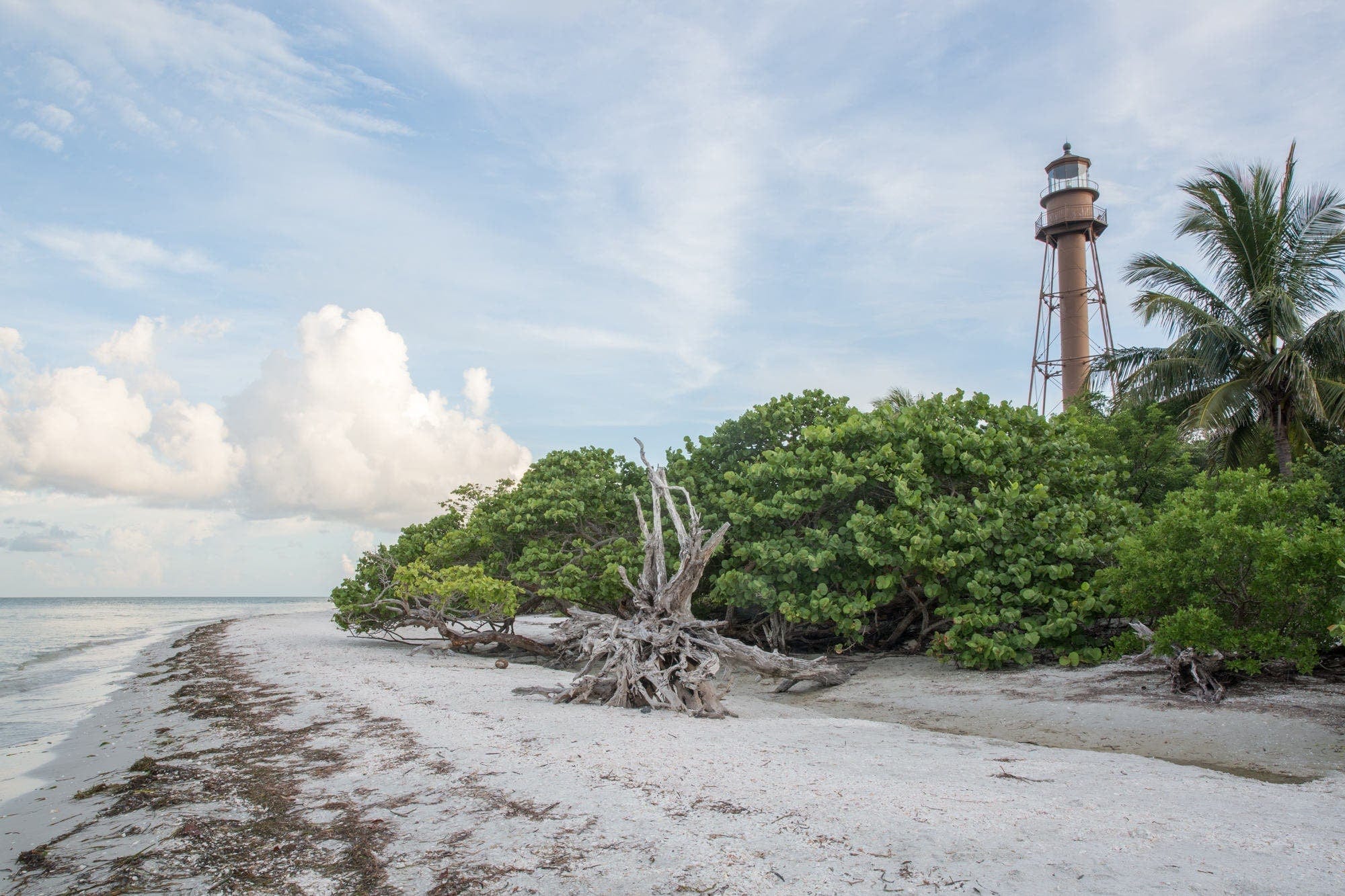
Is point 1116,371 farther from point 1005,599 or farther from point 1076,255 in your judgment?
point 1076,255

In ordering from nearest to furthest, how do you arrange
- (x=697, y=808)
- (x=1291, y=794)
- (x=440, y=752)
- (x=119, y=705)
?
1. (x=697, y=808)
2. (x=1291, y=794)
3. (x=440, y=752)
4. (x=119, y=705)

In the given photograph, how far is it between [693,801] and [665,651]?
4650 millimetres

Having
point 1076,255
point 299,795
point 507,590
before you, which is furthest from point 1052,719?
point 1076,255

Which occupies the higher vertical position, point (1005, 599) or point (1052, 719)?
point (1005, 599)

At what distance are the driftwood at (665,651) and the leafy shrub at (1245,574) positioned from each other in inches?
171

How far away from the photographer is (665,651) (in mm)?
9531

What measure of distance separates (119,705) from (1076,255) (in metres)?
32.7

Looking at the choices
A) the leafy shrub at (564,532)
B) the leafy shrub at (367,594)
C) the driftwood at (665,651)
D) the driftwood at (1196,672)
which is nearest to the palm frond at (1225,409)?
the driftwood at (1196,672)

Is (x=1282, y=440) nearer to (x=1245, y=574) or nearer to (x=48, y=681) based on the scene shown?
(x=1245, y=574)

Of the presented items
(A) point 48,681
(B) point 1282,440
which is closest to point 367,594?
(A) point 48,681

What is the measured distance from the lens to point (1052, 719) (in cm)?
816

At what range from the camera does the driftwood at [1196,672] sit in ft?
26.6

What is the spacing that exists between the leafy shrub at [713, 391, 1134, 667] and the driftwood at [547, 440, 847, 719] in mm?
1604

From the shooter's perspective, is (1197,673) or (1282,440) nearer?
(1197,673)
